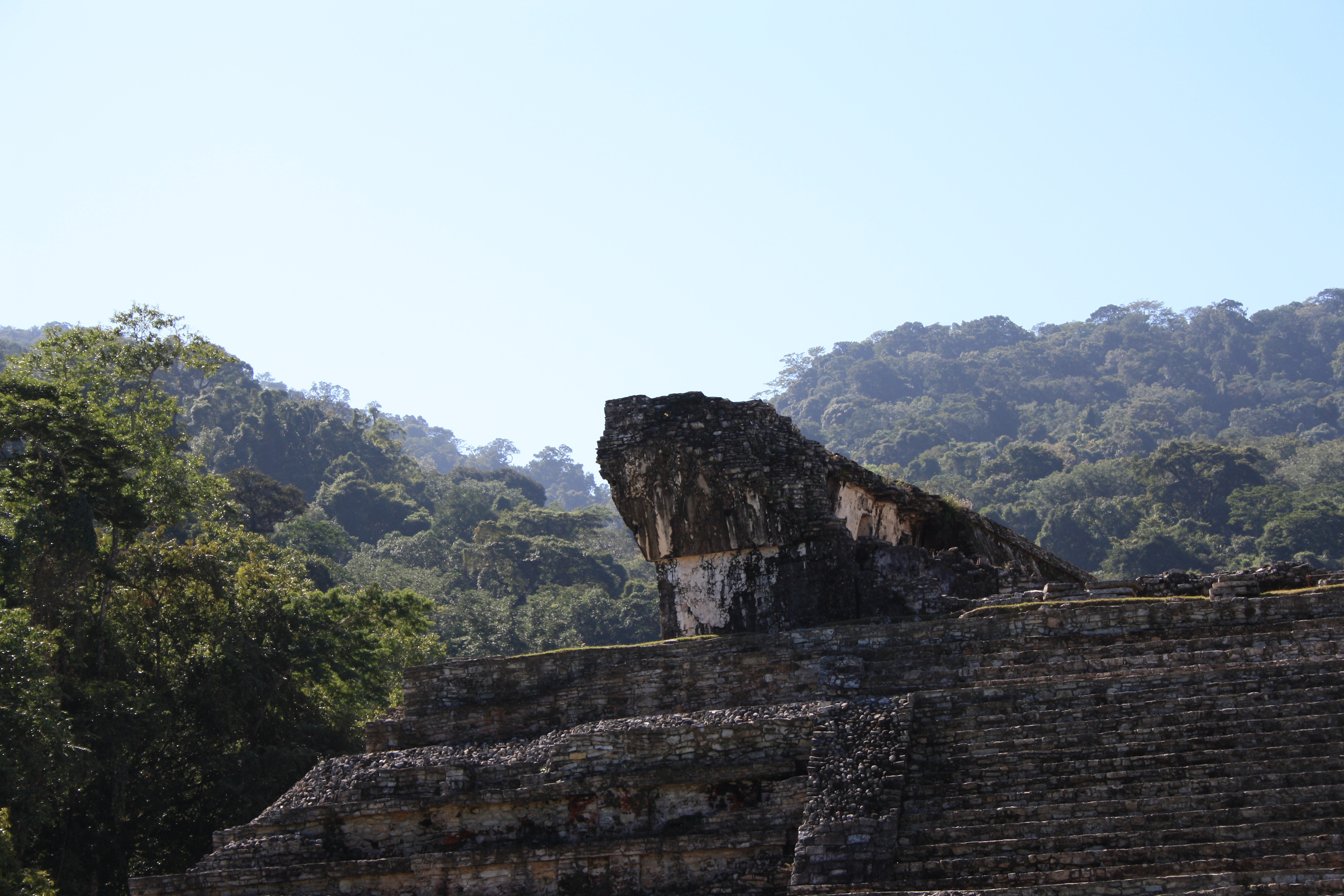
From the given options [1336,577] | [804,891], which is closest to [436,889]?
[804,891]

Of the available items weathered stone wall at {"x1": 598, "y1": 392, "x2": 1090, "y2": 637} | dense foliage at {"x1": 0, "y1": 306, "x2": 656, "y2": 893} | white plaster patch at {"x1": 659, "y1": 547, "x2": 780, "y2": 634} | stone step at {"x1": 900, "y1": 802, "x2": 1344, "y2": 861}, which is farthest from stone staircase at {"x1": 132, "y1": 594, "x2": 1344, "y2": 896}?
dense foliage at {"x1": 0, "y1": 306, "x2": 656, "y2": 893}

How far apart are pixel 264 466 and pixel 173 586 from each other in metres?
40.6

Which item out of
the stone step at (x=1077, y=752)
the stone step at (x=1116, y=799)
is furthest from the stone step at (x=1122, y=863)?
the stone step at (x=1077, y=752)

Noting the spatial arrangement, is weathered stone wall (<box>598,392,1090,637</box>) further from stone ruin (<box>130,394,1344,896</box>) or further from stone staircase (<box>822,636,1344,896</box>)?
stone staircase (<box>822,636,1344,896</box>)

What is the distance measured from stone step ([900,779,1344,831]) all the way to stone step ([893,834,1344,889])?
1.61 feet

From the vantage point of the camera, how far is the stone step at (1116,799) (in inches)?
371

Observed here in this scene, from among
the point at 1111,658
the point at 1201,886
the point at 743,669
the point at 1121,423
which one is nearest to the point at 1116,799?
the point at 1201,886

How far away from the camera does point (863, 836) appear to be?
9992 mm

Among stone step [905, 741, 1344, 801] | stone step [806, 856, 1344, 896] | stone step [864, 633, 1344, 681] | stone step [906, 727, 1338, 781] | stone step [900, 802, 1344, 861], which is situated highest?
stone step [864, 633, 1344, 681]

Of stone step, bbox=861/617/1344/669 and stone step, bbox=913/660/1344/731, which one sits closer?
stone step, bbox=913/660/1344/731

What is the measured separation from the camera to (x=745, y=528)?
54.8ft

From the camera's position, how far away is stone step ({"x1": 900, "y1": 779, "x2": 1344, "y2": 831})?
943cm

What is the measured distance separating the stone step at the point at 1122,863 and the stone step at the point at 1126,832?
0.07m

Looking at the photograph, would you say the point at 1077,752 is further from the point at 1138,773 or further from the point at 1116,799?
the point at 1116,799
